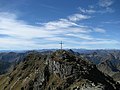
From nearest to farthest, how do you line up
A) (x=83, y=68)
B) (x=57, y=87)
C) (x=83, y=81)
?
1. (x=83, y=81)
2. (x=57, y=87)
3. (x=83, y=68)

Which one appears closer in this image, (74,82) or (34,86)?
(74,82)

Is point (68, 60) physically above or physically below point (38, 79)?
above

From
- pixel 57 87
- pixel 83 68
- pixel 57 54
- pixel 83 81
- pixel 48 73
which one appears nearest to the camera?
pixel 83 81

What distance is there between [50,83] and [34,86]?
17.2m

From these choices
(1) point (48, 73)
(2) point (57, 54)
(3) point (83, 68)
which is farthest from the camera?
(2) point (57, 54)

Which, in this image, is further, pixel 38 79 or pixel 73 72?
pixel 38 79

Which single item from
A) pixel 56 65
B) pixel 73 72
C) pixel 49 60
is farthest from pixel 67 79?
pixel 49 60

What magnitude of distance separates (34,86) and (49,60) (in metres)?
20.4

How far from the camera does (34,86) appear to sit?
514ft

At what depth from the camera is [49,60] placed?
543 feet

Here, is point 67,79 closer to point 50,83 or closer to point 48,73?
point 50,83

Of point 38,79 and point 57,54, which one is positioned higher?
point 57,54

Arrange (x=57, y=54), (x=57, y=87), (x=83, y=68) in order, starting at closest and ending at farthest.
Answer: (x=57, y=87), (x=83, y=68), (x=57, y=54)

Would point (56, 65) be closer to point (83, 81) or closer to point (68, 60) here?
point (68, 60)
